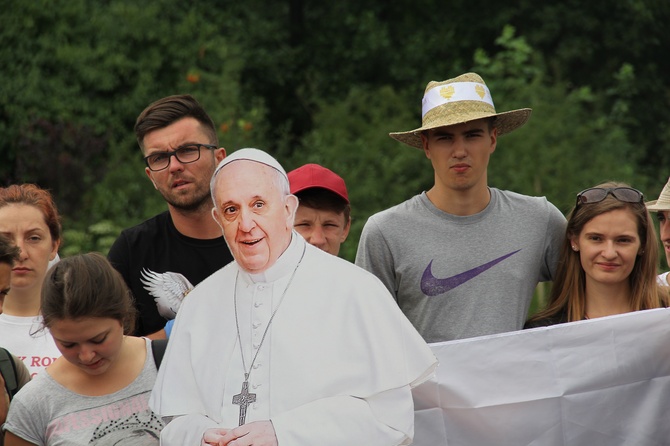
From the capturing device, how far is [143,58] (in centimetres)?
1512

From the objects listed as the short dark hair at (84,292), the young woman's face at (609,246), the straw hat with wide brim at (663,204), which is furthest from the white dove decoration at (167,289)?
the straw hat with wide brim at (663,204)

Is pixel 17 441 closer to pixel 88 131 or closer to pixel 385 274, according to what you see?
pixel 385 274

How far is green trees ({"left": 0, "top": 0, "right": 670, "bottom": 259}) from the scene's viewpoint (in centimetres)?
1323

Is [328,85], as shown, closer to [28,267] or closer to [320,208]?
[320,208]

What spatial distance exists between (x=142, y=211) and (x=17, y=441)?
9.09m

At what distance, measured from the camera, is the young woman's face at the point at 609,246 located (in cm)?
484

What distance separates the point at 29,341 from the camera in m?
4.95

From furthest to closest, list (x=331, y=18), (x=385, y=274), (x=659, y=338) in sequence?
(x=331, y=18) → (x=385, y=274) → (x=659, y=338)

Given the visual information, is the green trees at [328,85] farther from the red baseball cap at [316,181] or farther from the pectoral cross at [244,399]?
the pectoral cross at [244,399]

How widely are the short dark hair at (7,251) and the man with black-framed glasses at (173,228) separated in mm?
578

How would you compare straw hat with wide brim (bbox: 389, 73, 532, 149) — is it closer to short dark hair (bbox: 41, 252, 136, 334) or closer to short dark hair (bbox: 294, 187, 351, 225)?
short dark hair (bbox: 294, 187, 351, 225)

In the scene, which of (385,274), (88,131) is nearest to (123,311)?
(385,274)

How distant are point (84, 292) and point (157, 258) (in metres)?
1.15

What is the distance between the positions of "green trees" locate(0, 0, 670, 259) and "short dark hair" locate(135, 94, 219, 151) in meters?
6.84
